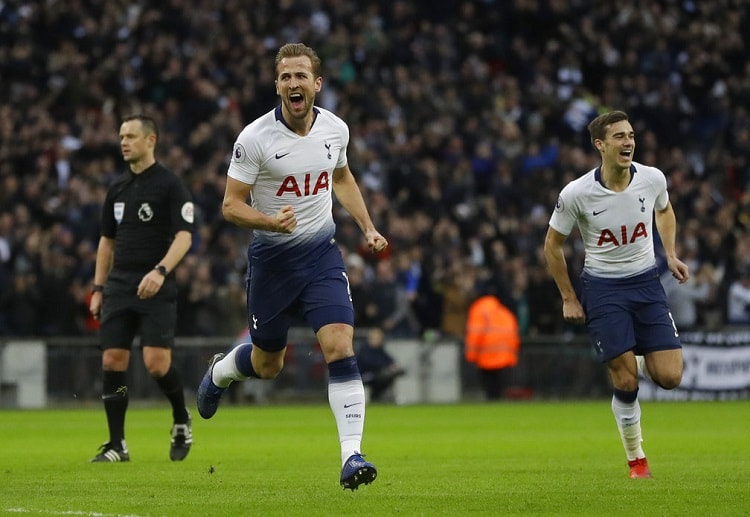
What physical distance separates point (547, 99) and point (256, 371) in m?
22.0

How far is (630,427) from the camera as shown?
430 inches

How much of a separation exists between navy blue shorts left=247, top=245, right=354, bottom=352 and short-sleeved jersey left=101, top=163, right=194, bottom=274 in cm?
259

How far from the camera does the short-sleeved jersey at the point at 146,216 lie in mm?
12578

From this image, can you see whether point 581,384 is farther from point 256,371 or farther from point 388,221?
point 256,371

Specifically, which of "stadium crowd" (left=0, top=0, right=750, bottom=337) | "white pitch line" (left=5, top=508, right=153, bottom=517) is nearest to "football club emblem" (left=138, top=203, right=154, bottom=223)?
"white pitch line" (left=5, top=508, right=153, bottom=517)

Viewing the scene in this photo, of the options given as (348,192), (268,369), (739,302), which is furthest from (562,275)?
(739,302)

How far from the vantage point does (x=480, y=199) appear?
2919cm

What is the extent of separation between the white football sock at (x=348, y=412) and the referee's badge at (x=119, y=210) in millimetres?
3866

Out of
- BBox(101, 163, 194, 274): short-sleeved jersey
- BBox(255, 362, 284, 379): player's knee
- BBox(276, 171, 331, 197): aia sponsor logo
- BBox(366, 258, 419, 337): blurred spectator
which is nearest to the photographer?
BBox(276, 171, 331, 197): aia sponsor logo

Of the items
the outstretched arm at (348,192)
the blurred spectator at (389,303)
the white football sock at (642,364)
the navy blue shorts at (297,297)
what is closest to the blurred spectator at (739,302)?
the blurred spectator at (389,303)

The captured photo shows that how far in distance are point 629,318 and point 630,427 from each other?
743 millimetres

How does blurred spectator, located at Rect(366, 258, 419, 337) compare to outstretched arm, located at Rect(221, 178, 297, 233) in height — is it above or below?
below

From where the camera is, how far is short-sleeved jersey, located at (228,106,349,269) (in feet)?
31.5

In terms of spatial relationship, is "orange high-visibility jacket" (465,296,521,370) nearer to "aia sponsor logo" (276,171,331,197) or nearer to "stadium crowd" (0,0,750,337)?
"stadium crowd" (0,0,750,337)
